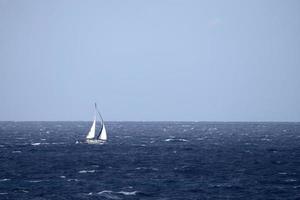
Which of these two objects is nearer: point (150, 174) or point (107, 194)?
point (107, 194)

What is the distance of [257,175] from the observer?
85.8 meters

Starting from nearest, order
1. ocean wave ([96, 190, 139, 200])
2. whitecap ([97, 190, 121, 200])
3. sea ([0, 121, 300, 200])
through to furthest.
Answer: whitecap ([97, 190, 121, 200])
ocean wave ([96, 190, 139, 200])
sea ([0, 121, 300, 200])

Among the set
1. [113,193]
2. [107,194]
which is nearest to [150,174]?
[113,193]

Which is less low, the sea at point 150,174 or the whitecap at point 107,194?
the sea at point 150,174

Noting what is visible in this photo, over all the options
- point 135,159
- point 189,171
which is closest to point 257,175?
point 189,171

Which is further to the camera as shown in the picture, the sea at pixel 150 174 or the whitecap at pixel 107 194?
the sea at pixel 150 174

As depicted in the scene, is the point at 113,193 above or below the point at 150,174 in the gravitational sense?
below

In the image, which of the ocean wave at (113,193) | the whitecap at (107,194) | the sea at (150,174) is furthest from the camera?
the sea at (150,174)

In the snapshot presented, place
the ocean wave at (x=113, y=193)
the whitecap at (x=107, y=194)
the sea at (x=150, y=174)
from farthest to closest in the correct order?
the sea at (x=150, y=174) < the ocean wave at (x=113, y=193) < the whitecap at (x=107, y=194)

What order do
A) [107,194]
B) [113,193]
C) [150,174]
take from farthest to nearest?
[150,174]
[113,193]
[107,194]

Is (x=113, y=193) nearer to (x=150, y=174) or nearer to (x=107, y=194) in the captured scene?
(x=107, y=194)

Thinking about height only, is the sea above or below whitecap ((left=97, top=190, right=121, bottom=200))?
above

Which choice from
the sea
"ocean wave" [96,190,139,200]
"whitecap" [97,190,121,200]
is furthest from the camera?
the sea

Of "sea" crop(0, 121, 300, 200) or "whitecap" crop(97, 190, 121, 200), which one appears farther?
"sea" crop(0, 121, 300, 200)
